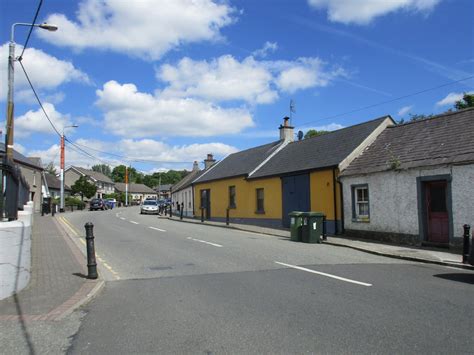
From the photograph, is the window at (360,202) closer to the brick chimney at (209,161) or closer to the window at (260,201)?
the window at (260,201)

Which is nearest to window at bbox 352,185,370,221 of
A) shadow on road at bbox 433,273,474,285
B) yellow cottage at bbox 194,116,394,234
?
yellow cottage at bbox 194,116,394,234

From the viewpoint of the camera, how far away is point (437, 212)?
14602 millimetres

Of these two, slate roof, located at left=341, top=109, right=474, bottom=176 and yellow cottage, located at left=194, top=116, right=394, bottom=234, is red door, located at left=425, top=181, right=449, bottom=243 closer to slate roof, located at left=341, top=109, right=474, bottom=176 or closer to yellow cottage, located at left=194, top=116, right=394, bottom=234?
slate roof, located at left=341, top=109, right=474, bottom=176

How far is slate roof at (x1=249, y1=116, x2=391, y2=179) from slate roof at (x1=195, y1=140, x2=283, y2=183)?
56.6 inches

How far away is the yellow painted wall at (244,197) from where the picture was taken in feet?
80.1

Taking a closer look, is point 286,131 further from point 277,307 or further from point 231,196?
point 277,307

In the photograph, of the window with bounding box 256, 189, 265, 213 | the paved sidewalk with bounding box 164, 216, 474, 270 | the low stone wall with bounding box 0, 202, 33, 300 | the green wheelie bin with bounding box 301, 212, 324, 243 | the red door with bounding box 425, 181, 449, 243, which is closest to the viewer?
the low stone wall with bounding box 0, 202, 33, 300

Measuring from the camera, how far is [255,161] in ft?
96.1

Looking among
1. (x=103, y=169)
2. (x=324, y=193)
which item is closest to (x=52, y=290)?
(x=324, y=193)

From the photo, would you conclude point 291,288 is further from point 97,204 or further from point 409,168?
point 97,204

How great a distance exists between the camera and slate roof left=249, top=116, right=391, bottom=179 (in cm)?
2009

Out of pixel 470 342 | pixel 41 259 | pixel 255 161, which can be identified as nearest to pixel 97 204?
pixel 255 161

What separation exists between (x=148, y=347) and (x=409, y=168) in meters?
12.7

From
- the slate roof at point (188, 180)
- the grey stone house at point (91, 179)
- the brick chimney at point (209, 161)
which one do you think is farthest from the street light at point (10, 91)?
the grey stone house at point (91, 179)
